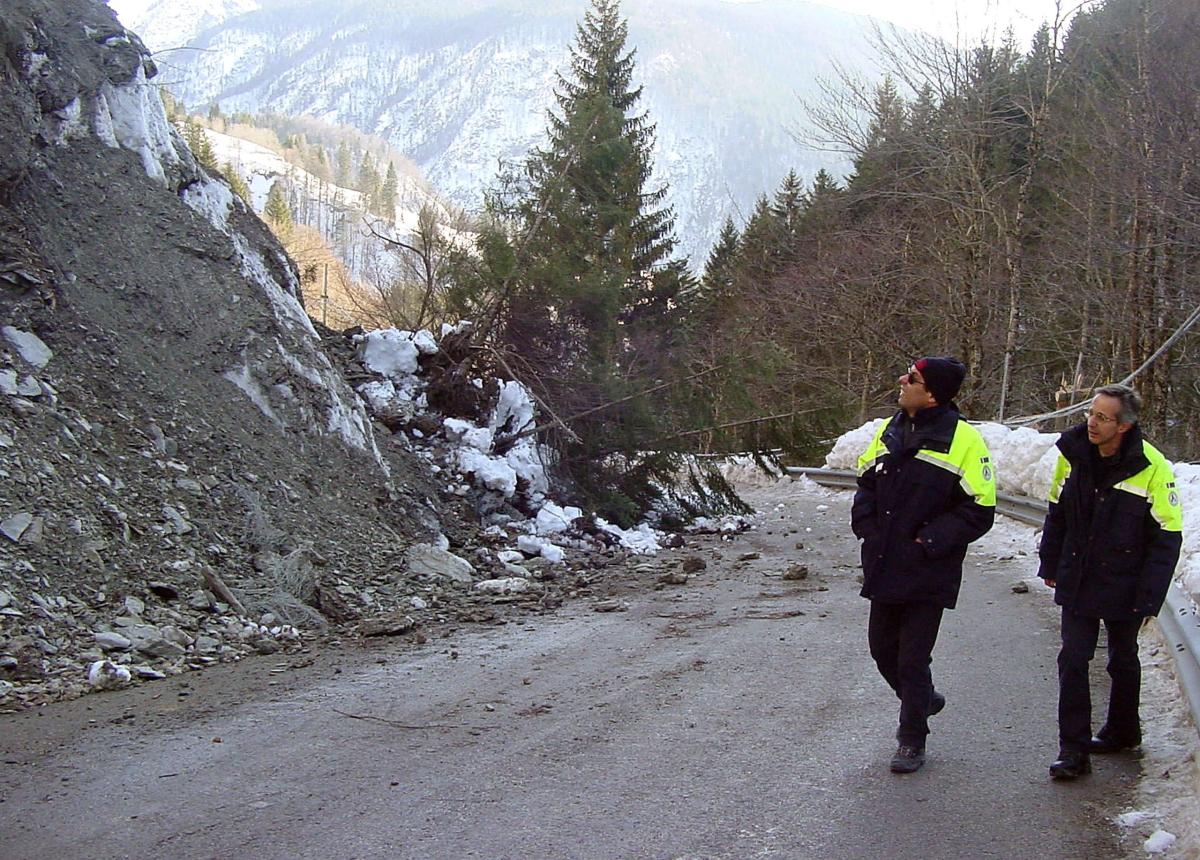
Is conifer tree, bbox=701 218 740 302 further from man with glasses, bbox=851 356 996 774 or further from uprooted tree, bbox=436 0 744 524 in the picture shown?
man with glasses, bbox=851 356 996 774

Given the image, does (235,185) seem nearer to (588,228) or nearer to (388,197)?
(588,228)

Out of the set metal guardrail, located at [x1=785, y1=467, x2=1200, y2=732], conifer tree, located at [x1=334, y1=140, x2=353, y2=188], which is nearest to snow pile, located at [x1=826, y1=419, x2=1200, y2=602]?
metal guardrail, located at [x1=785, y1=467, x2=1200, y2=732]

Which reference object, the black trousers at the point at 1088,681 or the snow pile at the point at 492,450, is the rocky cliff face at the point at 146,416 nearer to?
the snow pile at the point at 492,450

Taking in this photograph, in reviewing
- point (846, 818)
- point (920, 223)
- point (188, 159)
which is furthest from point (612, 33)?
point (846, 818)

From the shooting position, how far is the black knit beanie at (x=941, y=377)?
190 inches

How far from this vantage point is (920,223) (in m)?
27.4

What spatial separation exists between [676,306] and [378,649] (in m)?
10.2

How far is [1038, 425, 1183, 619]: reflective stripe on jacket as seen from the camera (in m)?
4.62

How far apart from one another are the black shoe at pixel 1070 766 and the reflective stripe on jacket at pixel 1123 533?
604mm

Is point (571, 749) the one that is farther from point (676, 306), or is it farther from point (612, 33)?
point (612, 33)

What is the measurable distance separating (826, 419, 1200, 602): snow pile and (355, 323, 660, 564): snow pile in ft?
15.7

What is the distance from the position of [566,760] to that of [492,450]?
8393 millimetres

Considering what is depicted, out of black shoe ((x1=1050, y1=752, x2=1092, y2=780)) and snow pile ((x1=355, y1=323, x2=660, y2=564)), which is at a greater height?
snow pile ((x1=355, y1=323, x2=660, y2=564))

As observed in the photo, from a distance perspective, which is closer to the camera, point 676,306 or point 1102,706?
point 1102,706
